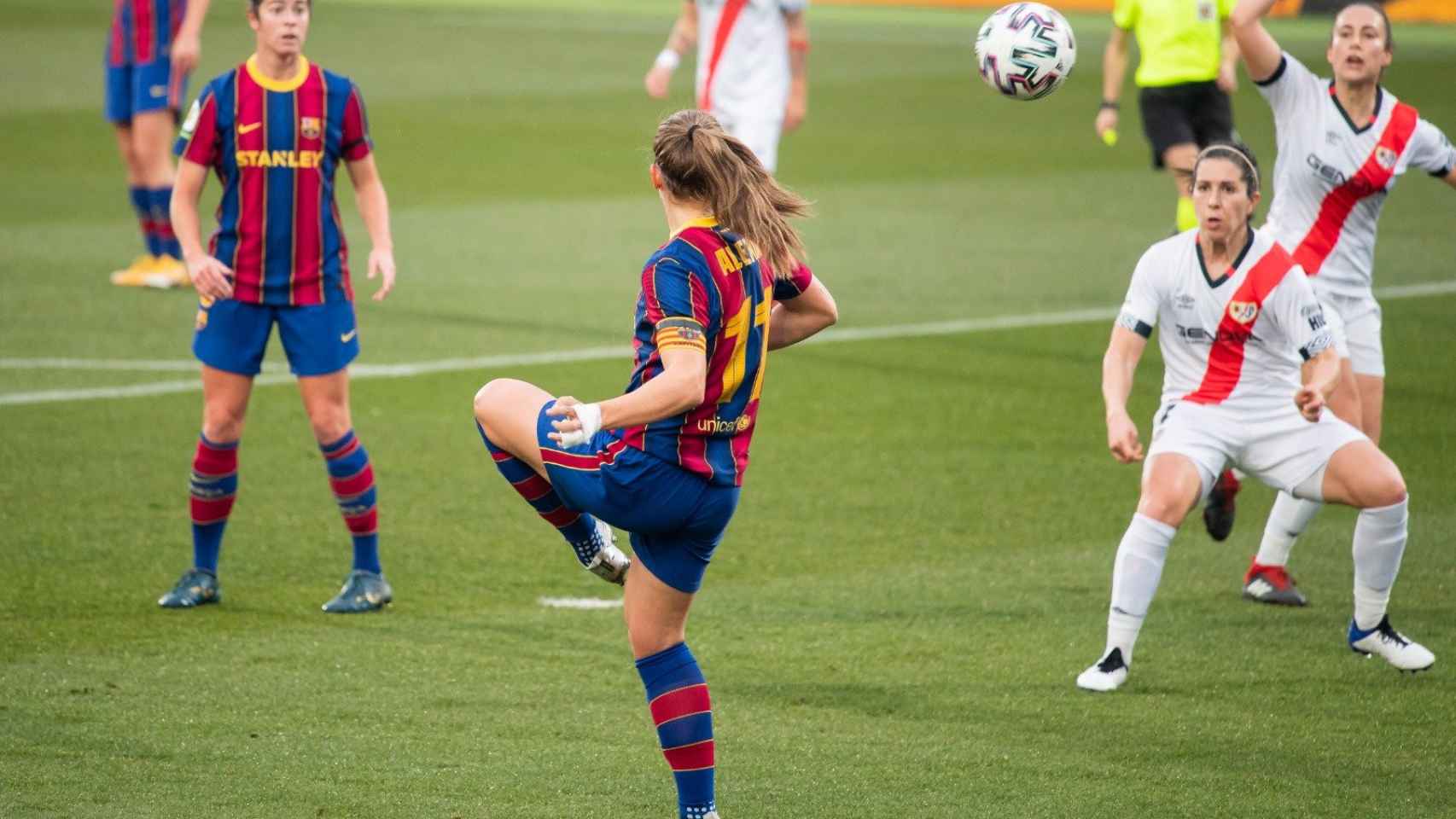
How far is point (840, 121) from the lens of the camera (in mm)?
25750

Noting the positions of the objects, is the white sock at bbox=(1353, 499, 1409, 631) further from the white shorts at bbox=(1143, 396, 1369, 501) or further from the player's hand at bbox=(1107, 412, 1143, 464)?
the player's hand at bbox=(1107, 412, 1143, 464)

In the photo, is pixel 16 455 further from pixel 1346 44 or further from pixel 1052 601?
pixel 1346 44

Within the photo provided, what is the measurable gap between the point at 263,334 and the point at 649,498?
8.85ft

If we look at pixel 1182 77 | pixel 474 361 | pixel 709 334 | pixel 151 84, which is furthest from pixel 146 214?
pixel 709 334

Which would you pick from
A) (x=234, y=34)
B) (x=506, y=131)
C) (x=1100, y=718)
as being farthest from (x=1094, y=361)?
(x=234, y=34)

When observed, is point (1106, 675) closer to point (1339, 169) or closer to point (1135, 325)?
point (1135, 325)

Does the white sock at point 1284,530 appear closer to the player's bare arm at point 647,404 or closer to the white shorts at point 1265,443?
the white shorts at point 1265,443

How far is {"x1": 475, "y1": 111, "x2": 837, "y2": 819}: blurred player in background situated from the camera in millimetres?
4812

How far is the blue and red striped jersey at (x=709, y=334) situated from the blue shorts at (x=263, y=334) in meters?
2.45

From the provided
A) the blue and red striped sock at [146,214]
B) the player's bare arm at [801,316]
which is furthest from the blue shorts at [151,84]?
the player's bare arm at [801,316]

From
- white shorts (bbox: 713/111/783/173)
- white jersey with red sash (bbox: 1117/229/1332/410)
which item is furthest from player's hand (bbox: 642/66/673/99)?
white jersey with red sash (bbox: 1117/229/1332/410)

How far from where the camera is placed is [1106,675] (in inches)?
257

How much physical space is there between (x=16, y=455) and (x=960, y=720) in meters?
5.24

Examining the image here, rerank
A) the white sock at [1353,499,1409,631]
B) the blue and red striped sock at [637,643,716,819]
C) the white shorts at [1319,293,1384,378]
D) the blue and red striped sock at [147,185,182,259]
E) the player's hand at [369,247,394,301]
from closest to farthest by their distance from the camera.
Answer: the blue and red striped sock at [637,643,716,819] < the white sock at [1353,499,1409,631] < the player's hand at [369,247,394,301] < the white shorts at [1319,293,1384,378] < the blue and red striped sock at [147,185,182,259]
